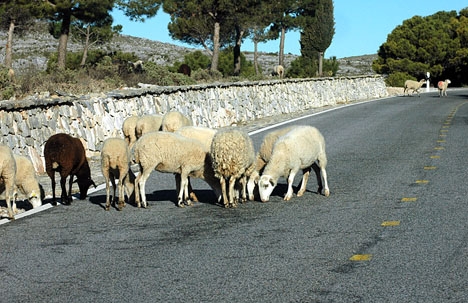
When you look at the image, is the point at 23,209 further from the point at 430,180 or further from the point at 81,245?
the point at 430,180

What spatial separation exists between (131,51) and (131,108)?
284ft

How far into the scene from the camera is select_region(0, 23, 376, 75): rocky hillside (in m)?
88.1

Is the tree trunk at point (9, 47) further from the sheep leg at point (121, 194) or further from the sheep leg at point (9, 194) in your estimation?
the sheep leg at point (9, 194)

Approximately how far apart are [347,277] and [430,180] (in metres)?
6.02

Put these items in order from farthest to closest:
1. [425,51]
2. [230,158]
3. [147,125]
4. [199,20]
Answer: [425,51]
[199,20]
[147,125]
[230,158]

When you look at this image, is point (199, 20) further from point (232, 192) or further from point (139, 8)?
point (232, 192)

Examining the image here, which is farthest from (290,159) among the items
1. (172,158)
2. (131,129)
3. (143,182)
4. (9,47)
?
(9,47)

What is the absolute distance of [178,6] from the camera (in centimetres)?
4900

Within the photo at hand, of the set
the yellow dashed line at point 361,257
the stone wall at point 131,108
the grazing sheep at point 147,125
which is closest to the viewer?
the yellow dashed line at point 361,257

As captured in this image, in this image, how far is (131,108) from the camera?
19.2 m

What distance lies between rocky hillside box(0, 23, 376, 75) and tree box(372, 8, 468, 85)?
47.2ft

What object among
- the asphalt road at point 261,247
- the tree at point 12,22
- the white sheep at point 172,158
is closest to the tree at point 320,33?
the tree at point 12,22

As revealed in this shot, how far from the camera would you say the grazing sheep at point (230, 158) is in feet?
34.5

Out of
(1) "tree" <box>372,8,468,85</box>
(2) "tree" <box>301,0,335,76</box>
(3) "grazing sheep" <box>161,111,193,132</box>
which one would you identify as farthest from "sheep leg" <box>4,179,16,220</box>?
(1) "tree" <box>372,8,468,85</box>
